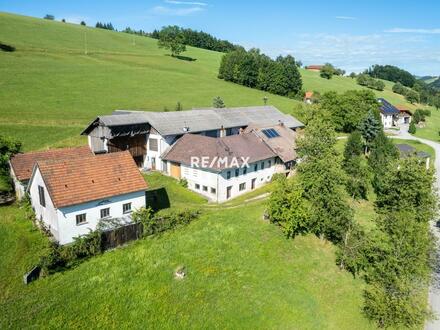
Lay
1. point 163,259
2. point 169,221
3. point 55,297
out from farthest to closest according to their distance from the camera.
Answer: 1. point 169,221
2. point 163,259
3. point 55,297

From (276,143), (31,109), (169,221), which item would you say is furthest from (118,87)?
(169,221)

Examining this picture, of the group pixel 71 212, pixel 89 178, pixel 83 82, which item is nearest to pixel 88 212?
pixel 71 212

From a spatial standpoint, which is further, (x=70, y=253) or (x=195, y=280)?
(x=195, y=280)

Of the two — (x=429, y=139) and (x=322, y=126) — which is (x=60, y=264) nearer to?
(x=322, y=126)

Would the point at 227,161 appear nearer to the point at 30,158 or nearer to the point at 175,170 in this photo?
the point at 175,170

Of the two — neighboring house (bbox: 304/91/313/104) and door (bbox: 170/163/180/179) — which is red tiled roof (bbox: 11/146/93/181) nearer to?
door (bbox: 170/163/180/179)

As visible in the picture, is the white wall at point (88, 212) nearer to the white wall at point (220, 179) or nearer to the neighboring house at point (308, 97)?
the white wall at point (220, 179)
